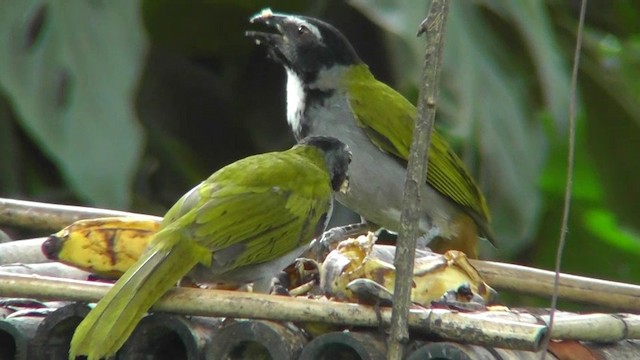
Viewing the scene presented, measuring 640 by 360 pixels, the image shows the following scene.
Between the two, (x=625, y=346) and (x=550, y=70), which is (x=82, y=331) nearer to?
(x=625, y=346)

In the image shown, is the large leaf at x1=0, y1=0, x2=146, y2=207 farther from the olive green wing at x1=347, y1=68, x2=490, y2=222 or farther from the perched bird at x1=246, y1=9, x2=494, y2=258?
the olive green wing at x1=347, y1=68, x2=490, y2=222

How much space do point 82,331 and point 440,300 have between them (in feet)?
2.10

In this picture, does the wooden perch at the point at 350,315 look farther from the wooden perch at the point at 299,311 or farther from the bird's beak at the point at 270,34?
the bird's beak at the point at 270,34

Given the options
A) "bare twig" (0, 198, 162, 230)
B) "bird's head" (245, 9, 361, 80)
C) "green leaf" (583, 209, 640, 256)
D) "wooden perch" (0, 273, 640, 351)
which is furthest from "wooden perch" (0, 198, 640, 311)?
"green leaf" (583, 209, 640, 256)

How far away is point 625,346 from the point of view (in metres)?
2.63

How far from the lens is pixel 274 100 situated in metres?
5.95

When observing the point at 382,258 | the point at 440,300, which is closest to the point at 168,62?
the point at 382,258

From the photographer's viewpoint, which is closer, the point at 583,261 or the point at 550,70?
the point at 550,70

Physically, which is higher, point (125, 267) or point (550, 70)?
point (550, 70)

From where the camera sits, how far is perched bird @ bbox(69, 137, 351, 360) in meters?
2.42

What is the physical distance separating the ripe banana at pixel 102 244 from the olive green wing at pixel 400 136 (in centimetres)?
184

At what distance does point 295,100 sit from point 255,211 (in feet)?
5.69

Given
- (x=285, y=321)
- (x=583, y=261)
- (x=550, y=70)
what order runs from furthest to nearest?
1. (x=583, y=261)
2. (x=550, y=70)
3. (x=285, y=321)

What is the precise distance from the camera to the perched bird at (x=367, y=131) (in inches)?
182
